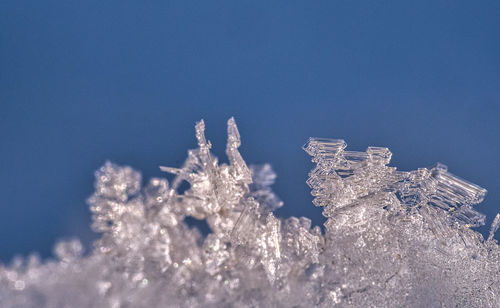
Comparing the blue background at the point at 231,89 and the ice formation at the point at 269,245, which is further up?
the blue background at the point at 231,89

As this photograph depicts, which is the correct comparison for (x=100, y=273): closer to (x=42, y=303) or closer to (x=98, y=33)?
(x=42, y=303)

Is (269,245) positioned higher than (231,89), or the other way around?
(231,89)

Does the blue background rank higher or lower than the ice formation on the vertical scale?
higher

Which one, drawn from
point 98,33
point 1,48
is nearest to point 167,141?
point 98,33
